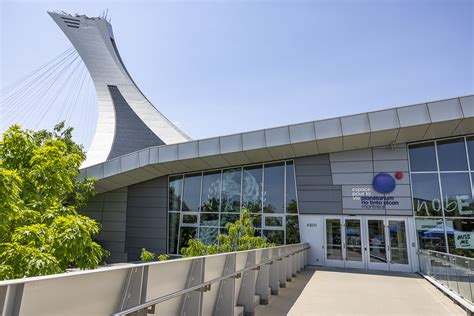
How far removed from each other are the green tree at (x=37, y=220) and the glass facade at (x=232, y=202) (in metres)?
9.03

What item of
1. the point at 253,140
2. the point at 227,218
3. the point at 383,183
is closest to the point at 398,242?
the point at 383,183

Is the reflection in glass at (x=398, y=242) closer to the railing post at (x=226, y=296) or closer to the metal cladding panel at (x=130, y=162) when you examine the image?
the railing post at (x=226, y=296)

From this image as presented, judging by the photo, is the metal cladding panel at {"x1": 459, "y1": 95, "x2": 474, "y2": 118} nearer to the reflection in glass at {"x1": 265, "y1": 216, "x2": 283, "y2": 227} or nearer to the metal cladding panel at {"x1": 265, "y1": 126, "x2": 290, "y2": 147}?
the metal cladding panel at {"x1": 265, "y1": 126, "x2": 290, "y2": 147}

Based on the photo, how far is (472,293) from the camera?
661 cm

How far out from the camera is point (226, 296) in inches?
186

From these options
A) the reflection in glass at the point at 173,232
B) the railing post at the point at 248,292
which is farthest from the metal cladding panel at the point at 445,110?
the reflection in glass at the point at 173,232

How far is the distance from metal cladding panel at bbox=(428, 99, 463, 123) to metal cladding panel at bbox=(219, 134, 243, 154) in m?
7.80

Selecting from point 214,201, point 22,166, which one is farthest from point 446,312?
point 214,201

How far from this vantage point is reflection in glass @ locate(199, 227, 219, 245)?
16.3 m

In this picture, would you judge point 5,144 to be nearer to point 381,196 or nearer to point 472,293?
point 472,293

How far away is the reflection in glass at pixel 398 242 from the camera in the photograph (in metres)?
13.7

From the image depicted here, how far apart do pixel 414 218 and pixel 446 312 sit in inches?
307

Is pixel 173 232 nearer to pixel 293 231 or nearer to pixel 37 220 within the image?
pixel 293 231

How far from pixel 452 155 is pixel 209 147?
10.5 meters
